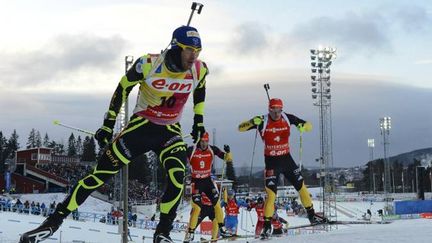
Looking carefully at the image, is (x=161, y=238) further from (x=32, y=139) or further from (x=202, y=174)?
(x=32, y=139)

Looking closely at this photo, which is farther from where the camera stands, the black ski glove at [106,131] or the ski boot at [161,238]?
the ski boot at [161,238]

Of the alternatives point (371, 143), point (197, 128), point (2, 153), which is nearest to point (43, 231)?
point (197, 128)

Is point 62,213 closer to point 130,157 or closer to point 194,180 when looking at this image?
point 130,157

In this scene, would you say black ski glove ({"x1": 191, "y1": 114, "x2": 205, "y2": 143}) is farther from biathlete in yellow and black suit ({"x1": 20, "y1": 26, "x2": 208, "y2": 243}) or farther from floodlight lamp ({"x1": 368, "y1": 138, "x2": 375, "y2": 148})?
floodlight lamp ({"x1": 368, "y1": 138, "x2": 375, "y2": 148})

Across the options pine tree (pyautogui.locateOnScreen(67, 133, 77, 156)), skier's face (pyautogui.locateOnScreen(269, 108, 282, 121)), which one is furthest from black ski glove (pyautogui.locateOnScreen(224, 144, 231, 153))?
pine tree (pyautogui.locateOnScreen(67, 133, 77, 156))

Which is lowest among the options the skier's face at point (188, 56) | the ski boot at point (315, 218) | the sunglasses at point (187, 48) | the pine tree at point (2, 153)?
the ski boot at point (315, 218)

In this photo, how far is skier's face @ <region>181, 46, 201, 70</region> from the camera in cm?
612

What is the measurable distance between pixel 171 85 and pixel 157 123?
0.50 m

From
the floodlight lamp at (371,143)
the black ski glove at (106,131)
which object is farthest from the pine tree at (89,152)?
the black ski glove at (106,131)

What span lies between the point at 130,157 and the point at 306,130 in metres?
→ 5.28

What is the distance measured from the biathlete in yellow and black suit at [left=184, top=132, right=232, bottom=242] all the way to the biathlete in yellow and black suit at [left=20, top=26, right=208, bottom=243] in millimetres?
7118

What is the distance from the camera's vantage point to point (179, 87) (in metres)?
6.31

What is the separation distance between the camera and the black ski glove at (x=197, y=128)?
6.69 meters

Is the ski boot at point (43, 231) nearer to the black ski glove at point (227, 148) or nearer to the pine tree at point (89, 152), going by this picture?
the black ski glove at point (227, 148)
